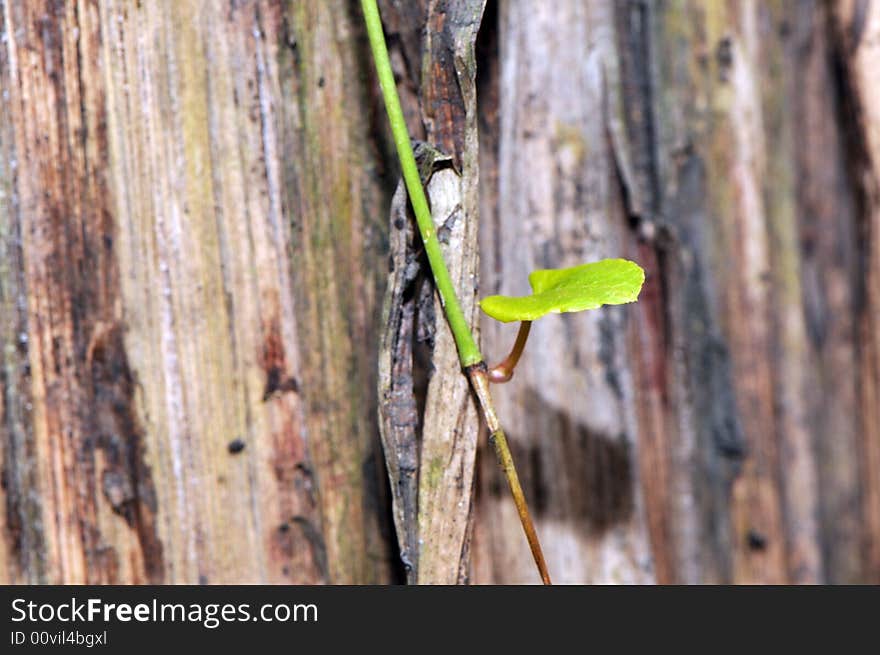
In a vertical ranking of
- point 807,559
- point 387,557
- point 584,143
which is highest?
point 584,143

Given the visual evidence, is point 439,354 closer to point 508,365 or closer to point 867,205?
point 508,365

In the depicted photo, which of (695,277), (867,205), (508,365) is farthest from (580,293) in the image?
(867,205)

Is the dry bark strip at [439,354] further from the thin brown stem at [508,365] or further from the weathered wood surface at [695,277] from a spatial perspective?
the weathered wood surface at [695,277]

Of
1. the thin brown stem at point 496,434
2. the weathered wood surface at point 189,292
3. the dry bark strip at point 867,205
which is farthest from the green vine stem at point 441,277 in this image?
the dry bark strip at point 867,205

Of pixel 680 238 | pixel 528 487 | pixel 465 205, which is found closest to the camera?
pixel 465 205

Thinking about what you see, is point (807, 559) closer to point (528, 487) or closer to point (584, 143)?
point (528, 487)
